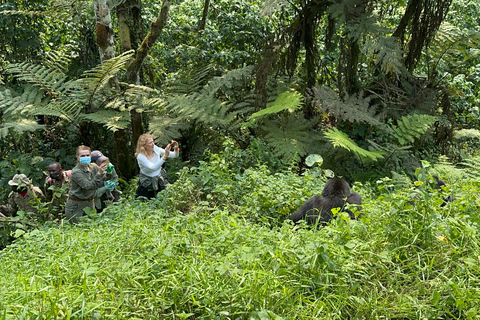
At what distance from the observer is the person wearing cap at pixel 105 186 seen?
5355mm

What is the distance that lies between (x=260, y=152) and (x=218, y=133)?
1.47 meters

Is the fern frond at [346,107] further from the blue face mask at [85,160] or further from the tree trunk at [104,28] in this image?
the tree trunk at [104,28]

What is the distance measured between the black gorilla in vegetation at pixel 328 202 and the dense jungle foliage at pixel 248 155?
167 millimetres

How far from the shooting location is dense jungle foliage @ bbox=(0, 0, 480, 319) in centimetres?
231

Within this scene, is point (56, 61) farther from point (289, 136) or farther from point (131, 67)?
point (289, 136)

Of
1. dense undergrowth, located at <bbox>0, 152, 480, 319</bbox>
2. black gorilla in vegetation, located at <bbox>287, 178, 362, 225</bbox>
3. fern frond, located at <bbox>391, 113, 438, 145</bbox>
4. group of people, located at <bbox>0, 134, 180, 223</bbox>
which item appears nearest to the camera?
dense undergrowth, located at <bbox>0, 152, 480, 319</bbox>

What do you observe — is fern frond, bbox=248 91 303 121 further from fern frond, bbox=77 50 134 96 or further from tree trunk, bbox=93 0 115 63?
tree trunk, bbox=93 0 115 63

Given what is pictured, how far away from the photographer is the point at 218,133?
7125 mm

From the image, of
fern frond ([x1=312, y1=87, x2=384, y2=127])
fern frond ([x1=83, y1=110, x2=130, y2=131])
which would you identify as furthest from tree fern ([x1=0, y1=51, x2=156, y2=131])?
fern frond ([x1=312, y1=87, x2=384, y2=127])

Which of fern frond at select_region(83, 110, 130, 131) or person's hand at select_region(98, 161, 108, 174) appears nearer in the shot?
person's hand at select_region(98, 161, 108, 174)

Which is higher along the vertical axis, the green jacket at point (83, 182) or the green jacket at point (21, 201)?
the green jacket at point (83, 182)

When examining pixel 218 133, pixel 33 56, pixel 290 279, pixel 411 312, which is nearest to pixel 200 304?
pixel 290 279

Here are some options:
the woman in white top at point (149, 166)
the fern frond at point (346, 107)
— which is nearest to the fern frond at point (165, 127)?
the woman in white top at point (149, 166)

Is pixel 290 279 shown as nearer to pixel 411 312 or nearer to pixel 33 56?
pixel 411 312
